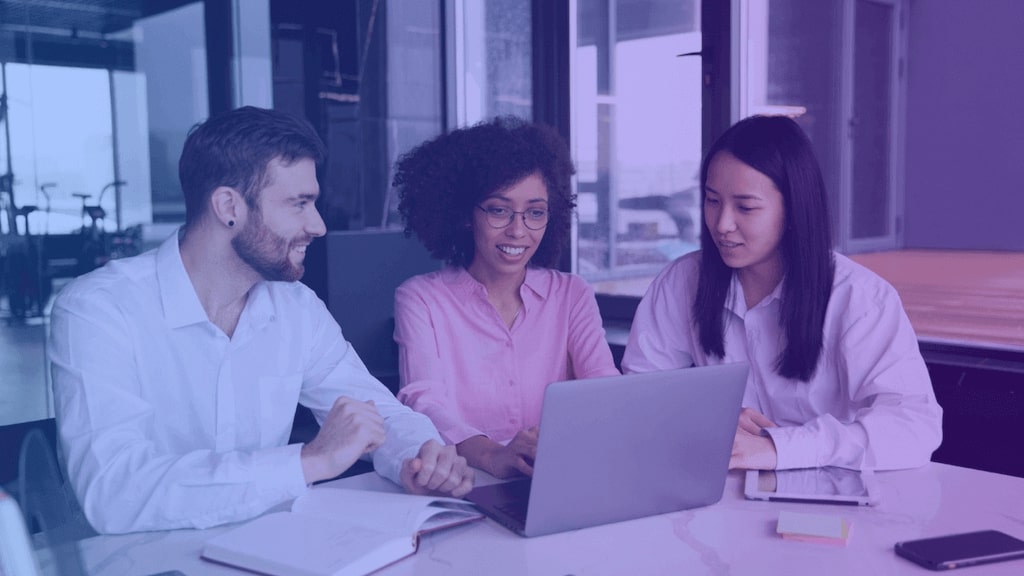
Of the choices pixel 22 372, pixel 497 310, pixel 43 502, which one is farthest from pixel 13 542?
pixel 22 372

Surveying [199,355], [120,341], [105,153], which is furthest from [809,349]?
[105,153]

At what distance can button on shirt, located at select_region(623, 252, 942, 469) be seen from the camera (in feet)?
5.04

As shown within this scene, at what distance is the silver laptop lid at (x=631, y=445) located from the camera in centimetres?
116

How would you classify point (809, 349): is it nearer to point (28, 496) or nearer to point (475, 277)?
point (475, 277)

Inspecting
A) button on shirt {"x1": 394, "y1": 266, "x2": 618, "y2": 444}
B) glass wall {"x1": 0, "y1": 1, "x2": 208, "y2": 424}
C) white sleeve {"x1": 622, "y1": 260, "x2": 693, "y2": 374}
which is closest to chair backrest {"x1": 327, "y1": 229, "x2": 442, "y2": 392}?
glass wall {"x1": 0, "y1": 1, "x2": 208, "y2": 424}

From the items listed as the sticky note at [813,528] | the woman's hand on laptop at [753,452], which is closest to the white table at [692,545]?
the sticky note at [813,528]

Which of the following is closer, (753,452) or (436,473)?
(436,473)

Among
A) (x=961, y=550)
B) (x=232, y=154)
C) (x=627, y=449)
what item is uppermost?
(x=232, y=154)

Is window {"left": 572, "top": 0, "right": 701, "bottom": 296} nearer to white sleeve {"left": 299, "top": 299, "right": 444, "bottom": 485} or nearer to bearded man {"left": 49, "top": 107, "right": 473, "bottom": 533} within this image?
white sleeve {"left": 299, "top": 299, "right": 444, "bottom": 485}

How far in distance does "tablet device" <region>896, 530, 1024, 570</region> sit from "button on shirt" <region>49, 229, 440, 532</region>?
31.2 inches

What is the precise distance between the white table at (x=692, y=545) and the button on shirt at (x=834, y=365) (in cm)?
17

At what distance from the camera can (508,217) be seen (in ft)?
7.32

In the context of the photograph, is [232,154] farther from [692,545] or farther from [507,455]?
[692,545]

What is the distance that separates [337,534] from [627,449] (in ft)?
1.30
